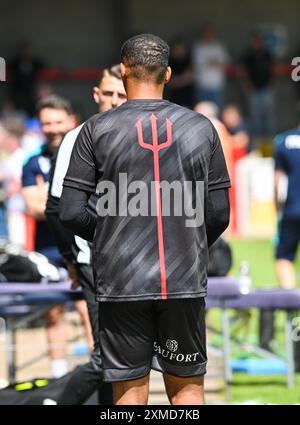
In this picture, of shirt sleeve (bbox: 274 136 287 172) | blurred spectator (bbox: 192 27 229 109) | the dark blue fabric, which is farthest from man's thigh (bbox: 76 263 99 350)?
blurred spectator (bbox: 192 27 229 109)

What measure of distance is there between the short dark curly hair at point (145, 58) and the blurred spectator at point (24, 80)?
1959 centimetres

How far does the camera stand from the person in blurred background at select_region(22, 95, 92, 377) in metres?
7.51

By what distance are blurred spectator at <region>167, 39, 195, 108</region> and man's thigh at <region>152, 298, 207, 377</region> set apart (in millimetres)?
19793

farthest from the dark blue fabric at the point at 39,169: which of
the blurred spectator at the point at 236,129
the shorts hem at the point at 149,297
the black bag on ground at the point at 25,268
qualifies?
the blurred spectator at the point at 236,129

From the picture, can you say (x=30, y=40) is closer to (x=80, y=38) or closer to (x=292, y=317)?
(x=80, y=38)

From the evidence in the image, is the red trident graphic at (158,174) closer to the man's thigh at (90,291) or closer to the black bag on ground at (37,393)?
the man's thigh at (90,291)

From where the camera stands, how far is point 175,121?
463 cm

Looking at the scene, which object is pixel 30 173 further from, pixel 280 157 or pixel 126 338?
pixel 126 338

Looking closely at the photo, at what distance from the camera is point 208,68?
24.6 meters

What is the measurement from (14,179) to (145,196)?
27.1 ft

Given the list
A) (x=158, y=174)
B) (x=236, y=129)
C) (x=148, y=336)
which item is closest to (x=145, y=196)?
(x=158, y=174)

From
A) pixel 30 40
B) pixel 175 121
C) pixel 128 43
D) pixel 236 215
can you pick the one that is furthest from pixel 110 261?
pixel 30 40

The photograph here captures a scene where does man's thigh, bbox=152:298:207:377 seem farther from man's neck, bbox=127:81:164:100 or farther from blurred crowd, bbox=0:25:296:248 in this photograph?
blurred crowd, bbox=0:25:296:248

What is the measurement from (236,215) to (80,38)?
391 inches
